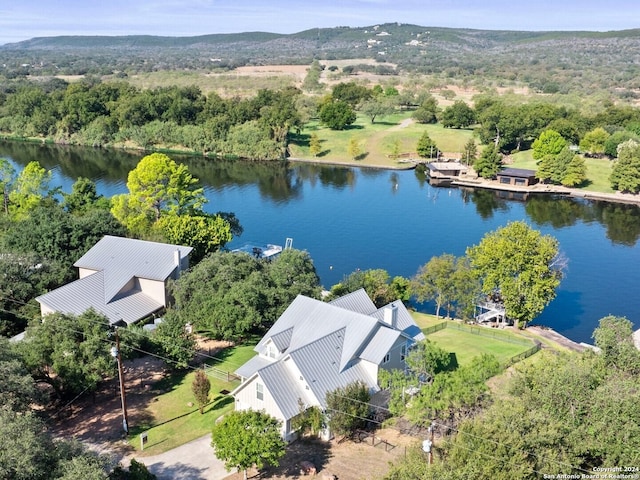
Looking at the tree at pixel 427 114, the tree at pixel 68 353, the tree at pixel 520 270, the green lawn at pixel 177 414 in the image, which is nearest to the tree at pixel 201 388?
the green lawn at pixel 177 414

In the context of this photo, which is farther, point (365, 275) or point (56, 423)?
point (365, 275)

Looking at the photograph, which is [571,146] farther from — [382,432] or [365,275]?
[382,432]

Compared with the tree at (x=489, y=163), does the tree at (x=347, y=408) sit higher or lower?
higher

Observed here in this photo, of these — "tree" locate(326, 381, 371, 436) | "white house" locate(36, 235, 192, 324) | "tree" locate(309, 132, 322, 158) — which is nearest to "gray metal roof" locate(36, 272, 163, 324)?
"white house" locate(36, 235, 192, 324)

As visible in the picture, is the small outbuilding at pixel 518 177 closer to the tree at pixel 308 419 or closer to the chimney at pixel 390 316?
the chimney at pixel 390 316

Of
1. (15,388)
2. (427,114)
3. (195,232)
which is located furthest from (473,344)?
(427,114)

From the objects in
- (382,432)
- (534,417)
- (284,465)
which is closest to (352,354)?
(382,432)
